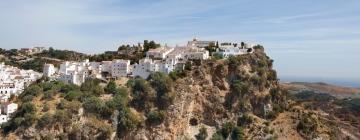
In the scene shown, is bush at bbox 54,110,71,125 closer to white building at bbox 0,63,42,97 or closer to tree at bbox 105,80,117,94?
tree at bbox 105,80,117,94

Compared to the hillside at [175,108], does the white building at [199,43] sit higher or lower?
higher

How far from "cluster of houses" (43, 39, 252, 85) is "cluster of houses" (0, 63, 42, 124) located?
252 centimetres

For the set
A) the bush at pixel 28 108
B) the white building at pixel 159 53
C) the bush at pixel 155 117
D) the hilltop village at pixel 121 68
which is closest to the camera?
the bush at pixel 28 108

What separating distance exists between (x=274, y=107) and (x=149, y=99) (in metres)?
14.2

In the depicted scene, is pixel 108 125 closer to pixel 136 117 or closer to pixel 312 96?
pixel 136 117

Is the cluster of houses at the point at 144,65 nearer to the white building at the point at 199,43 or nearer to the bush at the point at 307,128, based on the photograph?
the white building at the point at 199,43

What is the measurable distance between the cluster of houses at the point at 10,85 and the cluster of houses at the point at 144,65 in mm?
2523

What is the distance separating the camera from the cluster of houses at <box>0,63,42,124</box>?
143 ft

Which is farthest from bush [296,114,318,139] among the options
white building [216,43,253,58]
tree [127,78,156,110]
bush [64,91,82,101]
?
bush [64,91,82,101]

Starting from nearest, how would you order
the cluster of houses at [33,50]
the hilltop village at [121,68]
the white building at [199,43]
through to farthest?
1. the hilltop village at [121,68]
2. the white building at [199,43]
3. the cluster of houses at [33,50]

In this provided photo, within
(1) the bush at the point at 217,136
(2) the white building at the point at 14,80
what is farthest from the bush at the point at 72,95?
(1) the bush at the point at 217,136

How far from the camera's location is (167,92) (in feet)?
→ 145

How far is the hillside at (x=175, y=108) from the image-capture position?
4056 centimetres

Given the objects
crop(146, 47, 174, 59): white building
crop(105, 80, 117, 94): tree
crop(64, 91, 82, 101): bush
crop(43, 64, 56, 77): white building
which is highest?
crop(146, 47, 174, 59): white building
